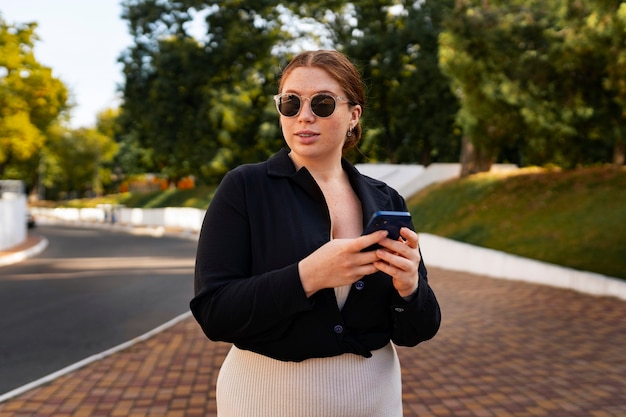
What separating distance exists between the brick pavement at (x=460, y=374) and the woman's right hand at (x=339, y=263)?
3.85 meters

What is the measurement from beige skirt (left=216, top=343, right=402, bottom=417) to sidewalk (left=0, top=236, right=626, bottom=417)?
3.50 metres

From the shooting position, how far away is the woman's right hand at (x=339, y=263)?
1.52 m

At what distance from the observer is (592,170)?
19.3 m

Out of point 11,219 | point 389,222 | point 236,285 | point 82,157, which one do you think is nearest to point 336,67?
point 389,222

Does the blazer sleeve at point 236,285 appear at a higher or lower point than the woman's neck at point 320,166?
lower

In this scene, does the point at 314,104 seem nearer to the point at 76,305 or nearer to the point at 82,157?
the point at 76,305

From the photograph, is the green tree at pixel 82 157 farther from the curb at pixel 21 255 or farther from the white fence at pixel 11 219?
the curb at pixel 21 255

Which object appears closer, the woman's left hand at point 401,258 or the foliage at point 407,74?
the woman's left hand at point 401,258

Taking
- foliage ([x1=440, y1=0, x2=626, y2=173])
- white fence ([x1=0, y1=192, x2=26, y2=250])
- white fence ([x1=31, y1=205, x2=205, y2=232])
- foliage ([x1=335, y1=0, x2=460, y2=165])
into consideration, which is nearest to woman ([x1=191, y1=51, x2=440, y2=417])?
foliage ([x1=440, y1=0, x2=626, y2=173])

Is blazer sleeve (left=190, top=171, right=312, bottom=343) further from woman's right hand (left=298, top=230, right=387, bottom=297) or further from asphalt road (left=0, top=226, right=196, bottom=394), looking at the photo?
asphalt road (left=0, top=226, right=196, bottom=394)

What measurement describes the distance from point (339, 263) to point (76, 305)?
32.5ft

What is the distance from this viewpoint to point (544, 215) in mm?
17297

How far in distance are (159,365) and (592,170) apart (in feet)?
53.3

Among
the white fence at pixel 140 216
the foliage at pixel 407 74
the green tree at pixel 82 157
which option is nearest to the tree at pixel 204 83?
the white fence at pixel 140 216
